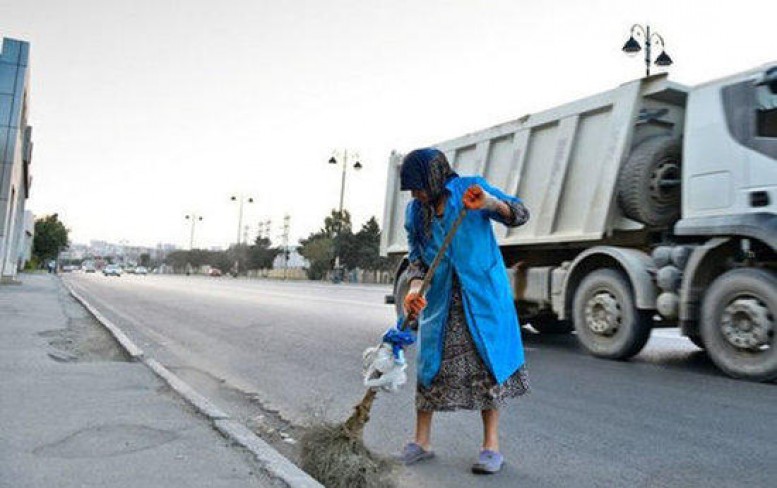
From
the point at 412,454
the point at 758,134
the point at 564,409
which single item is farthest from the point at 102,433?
the point at 758,134

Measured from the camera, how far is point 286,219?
3720 inches

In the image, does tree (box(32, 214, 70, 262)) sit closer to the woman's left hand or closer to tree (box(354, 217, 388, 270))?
tree (box(354, 217, 388, 270))

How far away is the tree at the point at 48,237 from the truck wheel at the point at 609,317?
96.7 m

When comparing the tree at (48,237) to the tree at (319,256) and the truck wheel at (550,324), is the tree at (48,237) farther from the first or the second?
the truck wheel at (550,324)

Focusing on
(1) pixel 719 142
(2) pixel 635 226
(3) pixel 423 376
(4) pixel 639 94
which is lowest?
(3) pixel 423 376

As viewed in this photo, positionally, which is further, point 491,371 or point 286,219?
point 286,219

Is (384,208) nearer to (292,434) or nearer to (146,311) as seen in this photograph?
(146,311)

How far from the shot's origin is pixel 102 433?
12.7 ft

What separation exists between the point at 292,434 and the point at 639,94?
213 inches

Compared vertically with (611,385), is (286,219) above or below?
above

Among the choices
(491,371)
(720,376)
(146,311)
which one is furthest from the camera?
(146,311)

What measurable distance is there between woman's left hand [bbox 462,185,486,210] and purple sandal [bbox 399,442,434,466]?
1398 mm

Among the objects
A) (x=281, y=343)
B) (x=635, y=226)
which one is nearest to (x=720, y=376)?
(x=635, y=226)

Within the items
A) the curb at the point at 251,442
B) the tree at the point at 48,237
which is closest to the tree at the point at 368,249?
the tree at the point at 48,237
